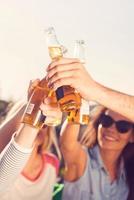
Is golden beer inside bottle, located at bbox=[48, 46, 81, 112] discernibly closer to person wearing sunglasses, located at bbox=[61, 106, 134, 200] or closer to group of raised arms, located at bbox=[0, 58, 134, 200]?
group of raised arms, located at bbox=[0, 58, 134, 200]

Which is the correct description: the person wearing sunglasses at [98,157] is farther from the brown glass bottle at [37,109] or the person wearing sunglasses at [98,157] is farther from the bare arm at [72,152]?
the brown glass bottle at [37,109]

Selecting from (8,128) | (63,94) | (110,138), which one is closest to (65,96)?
(63,94)

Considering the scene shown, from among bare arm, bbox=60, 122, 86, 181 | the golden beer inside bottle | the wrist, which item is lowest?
bare arm, bbox=60, 122, 86, 181

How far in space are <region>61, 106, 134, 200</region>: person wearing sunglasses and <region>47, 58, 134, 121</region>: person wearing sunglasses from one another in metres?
0.12

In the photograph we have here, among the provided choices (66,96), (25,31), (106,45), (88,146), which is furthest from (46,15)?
(88,146)

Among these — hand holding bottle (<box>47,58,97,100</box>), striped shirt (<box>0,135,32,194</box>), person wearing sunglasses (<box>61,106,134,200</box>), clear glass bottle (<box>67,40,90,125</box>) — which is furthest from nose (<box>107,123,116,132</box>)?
striped shirt (<box>0,135,32,194</box>)

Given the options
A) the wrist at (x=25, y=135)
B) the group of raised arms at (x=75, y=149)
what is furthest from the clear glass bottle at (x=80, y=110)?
the wrist at (x=25, y=135)

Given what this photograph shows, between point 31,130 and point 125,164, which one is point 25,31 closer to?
point 31,130

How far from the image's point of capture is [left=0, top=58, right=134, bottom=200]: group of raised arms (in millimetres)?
1511

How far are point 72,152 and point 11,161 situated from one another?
254 mm

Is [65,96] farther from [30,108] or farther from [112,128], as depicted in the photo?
[112,128]

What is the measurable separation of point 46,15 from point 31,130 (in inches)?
17.5

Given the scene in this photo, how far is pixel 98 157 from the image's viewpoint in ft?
5.57

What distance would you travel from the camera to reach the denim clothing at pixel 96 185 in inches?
65.1
